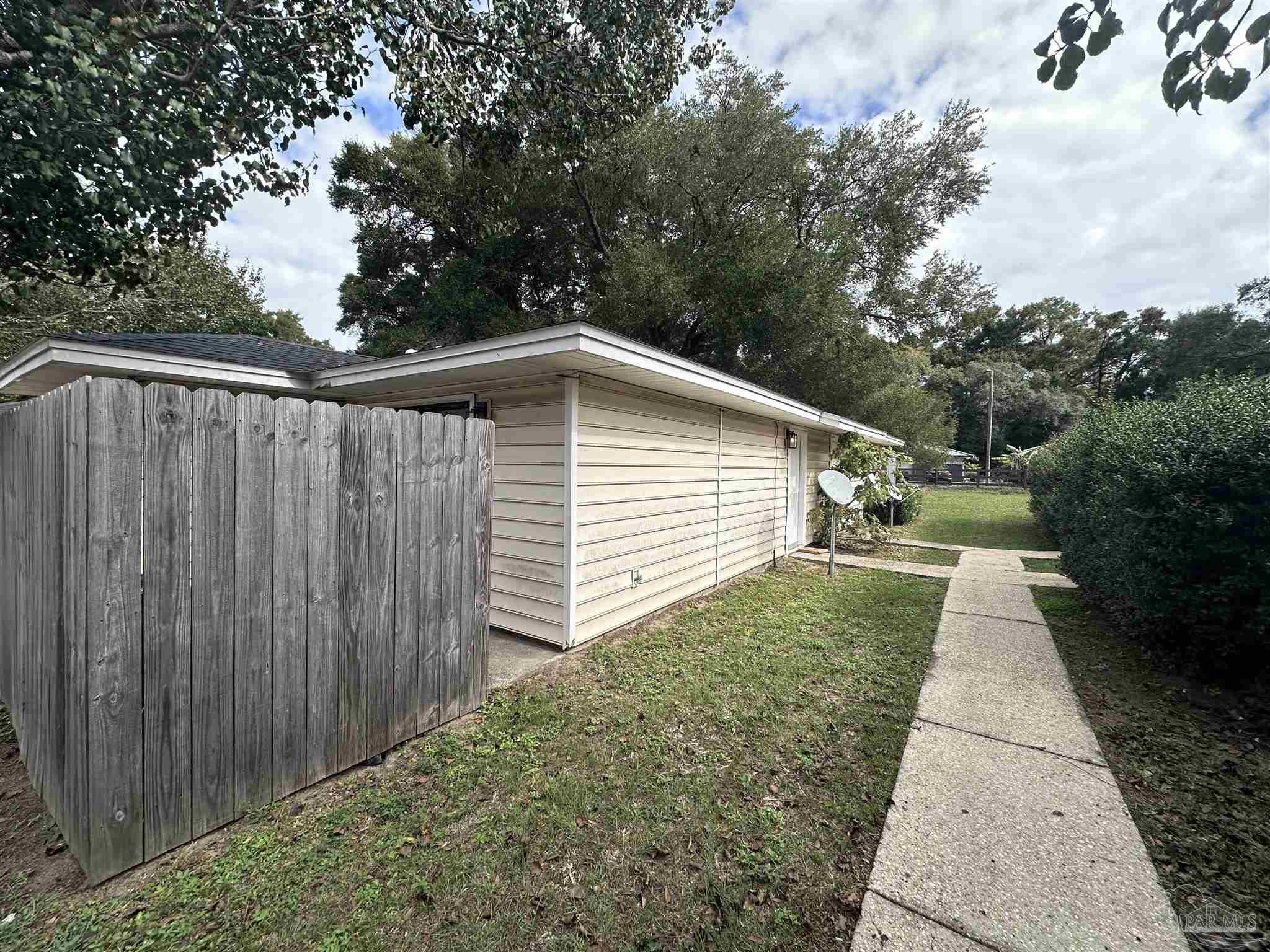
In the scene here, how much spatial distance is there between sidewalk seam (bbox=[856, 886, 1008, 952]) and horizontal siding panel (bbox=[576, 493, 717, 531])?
280 centimetres

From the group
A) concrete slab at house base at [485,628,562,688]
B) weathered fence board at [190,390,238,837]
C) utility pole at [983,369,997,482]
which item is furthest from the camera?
utility pole at [983,369,997,482]

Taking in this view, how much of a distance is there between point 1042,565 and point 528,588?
8.44 m

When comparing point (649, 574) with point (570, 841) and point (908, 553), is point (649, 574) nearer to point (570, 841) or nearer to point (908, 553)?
point (570, 841)

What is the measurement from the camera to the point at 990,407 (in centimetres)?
3256

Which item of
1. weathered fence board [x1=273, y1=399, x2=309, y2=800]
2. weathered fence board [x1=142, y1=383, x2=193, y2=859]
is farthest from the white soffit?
weathered fence board [x1=142, y1=383, x2=193, y2=859]

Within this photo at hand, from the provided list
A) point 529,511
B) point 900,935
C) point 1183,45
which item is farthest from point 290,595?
point 1183,45

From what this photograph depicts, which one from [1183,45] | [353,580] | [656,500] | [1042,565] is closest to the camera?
[1183,45]

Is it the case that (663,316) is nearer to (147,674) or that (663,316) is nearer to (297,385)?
(297,385)

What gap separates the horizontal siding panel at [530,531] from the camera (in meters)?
4.04

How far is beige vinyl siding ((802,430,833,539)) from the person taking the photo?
952cm

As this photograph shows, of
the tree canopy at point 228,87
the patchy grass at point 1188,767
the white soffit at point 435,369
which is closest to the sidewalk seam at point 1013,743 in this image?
the patchy grass at point 1188,767

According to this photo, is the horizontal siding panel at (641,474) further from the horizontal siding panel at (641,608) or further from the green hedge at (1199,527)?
the green hedge at (1199,527)

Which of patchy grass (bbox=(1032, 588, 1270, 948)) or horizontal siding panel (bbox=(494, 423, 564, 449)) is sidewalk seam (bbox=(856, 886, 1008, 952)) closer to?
patchy grass (bbox=(1032, 588, 1270, 948))

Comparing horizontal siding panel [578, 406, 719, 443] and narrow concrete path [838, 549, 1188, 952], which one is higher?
horizontal siding panel [578, 406, 719, 443]
